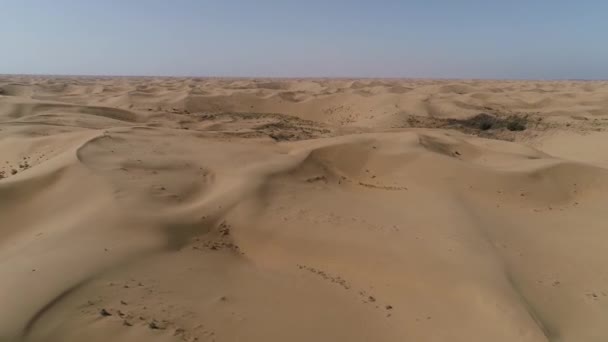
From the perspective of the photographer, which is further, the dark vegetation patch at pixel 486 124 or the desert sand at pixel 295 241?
the dark vegetation patch at pixel 486 124

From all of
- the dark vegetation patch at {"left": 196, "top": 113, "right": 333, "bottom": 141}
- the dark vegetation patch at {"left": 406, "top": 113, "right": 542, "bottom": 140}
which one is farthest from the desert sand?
the dark vegetation patch at {"left": 406, "top": 113, "right": 542, "bottom": 140}

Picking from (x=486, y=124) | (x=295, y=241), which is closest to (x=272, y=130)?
(x=295, y=241)

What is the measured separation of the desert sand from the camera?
2850 millimetres

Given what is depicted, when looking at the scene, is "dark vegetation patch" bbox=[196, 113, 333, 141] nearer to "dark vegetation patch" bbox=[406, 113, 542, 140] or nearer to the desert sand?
the desert sand

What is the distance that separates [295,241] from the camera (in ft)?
13.2

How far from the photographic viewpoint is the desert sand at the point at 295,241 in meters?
2.85

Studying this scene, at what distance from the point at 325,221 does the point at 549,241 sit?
7.85ft

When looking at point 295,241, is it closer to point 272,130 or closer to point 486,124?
point 272,130

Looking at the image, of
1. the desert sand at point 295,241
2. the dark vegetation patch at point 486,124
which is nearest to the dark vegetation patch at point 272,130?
the desert sand at point 295,241

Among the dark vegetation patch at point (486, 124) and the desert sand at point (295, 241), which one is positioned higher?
the dark vegetation patch at point (486, 124)

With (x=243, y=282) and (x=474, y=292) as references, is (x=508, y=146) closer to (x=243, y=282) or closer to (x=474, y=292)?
(x=474, y=292)

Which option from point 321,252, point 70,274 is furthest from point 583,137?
point 70,274

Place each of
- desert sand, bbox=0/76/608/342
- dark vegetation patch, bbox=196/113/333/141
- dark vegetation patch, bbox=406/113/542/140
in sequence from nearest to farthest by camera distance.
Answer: desert sand, bbox=0/76/608/342 → dark vegetation patch, bbox=196/113/333/141 → dark vegetation patch, bbox=406/113/542/140

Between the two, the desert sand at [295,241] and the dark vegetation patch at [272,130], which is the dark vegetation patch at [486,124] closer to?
the dark vegetation patch at [272,130]
